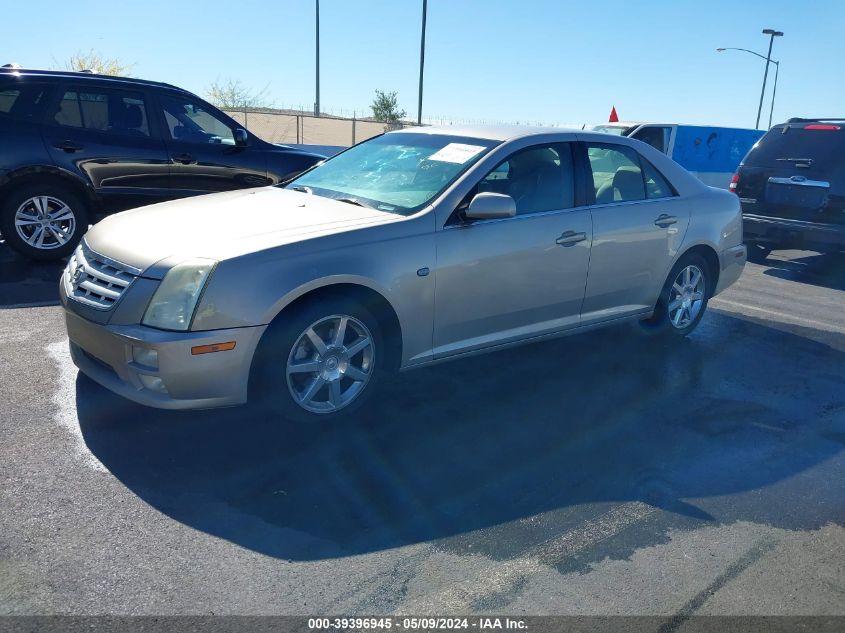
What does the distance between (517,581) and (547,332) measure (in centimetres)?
241

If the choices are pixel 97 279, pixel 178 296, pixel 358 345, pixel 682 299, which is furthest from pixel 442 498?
pixel 682 299

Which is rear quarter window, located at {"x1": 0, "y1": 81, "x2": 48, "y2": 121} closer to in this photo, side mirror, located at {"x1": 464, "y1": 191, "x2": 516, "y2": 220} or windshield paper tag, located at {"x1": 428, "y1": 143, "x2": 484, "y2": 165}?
windshield paper tag, located at {"x1": 428, "y1": 143, "x2": 484, "y2": 165}

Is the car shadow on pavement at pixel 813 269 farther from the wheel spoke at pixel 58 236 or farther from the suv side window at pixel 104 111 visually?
the wheel spoke at pixel 58 236

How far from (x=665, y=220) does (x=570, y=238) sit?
1.11 m

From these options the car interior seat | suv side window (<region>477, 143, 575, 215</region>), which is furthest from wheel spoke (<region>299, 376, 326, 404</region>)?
the car interior seat

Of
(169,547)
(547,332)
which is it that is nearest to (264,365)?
(169,547)

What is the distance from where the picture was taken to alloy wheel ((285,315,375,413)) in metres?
3.99

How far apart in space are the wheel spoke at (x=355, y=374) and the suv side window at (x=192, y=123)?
5.02 metres

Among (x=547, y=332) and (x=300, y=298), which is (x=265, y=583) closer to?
(x=300, y=298)

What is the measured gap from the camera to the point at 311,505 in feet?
11.1

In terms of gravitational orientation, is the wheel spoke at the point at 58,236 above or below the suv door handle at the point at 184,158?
below

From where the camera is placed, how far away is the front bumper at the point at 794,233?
9.01 m

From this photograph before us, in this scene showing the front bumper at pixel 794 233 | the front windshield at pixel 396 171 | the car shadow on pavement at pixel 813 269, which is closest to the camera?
the front windshield at pixel 396 171

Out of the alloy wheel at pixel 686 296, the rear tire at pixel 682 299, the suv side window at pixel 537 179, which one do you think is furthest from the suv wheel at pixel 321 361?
the alloy wheel at pixel 686 296
